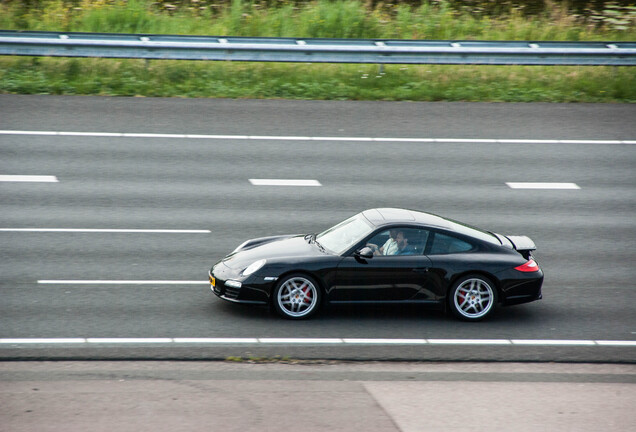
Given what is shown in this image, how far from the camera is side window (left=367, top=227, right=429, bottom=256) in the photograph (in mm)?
9969

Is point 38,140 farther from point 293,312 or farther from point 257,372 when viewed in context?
point 257,372

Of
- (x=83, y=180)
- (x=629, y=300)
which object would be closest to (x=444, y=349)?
(x=629, y=300)

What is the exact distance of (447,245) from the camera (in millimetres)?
10070

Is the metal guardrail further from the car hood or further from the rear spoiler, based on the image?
the rear spoiler

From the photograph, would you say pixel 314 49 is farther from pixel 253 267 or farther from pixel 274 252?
pixel 253 267

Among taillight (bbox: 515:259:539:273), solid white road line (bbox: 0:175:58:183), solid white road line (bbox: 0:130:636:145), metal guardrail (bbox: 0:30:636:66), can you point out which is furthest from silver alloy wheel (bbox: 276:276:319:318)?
metal guardrail (bbox: 0:30:636:66)

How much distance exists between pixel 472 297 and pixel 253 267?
267cm

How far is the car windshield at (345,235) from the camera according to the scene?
33.0ft

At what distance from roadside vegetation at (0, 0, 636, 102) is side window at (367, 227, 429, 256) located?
932cm

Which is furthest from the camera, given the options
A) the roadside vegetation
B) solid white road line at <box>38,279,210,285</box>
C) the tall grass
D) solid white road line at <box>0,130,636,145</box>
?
the tall grass

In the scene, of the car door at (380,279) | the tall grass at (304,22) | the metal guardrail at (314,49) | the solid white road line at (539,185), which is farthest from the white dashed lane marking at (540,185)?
the tall grass at (304,22)

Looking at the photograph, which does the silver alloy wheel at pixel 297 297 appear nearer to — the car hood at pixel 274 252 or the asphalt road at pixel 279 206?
the asphalt road at pixel 279 206

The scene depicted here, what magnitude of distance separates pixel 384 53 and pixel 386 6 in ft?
16.0

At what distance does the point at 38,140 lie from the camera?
16.2m
